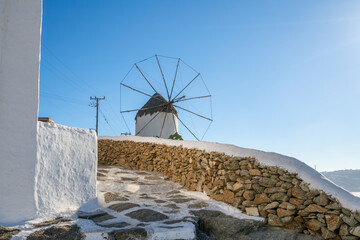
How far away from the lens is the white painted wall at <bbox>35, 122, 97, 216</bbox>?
374cm

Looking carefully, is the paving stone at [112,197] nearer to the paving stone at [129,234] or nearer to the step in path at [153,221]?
the step in path at [153,221]

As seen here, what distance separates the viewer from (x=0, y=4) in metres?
3.52

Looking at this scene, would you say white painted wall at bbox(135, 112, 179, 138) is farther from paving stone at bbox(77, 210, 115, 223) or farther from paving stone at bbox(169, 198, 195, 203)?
paving stone at bbox(77, 210, 115, 223)

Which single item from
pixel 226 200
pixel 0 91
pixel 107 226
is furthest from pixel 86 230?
pixel 226 200

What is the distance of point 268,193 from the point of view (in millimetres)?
4473

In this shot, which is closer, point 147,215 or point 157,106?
point 147,215

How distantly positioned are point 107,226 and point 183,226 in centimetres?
103

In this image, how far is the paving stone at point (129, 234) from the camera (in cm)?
315

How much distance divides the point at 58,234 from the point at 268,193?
3246mm

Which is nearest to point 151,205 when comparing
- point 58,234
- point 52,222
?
point 52,222

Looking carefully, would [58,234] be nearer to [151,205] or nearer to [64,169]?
[64,169]

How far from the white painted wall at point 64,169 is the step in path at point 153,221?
0.82ft

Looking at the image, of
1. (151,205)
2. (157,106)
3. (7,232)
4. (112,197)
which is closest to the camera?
(7,232)

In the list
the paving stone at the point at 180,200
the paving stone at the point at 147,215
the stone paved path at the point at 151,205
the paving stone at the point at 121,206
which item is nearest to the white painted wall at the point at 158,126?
the stone paved path at the point at 151,205
